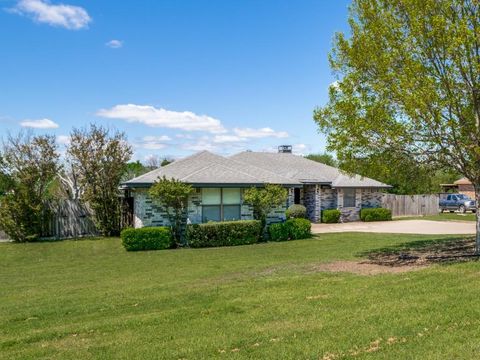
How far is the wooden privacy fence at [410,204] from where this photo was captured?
119 feet

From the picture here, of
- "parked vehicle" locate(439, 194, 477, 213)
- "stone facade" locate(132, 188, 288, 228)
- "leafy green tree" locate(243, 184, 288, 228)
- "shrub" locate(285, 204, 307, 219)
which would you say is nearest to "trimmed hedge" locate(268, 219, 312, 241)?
"leafy green tree" locate(243, 184, 288, 228)

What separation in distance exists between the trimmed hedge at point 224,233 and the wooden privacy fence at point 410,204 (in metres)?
18.7

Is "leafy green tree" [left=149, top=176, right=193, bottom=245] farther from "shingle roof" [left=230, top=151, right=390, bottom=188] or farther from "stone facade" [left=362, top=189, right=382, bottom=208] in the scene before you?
"stone facade" [left=362, top=189, right=382, bottom=208]

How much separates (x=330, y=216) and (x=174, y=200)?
14.2 meters

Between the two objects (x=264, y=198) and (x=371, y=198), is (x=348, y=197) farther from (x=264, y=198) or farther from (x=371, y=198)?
(x=264, y=198)

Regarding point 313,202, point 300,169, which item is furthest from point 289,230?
point 300,169

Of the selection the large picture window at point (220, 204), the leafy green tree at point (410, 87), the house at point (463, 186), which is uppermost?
the leafy green tree at point (410, 87)

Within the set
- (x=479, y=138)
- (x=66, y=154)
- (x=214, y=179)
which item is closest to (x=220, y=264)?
(x=214, y=179)

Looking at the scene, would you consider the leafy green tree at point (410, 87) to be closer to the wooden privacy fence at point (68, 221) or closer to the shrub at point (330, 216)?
the wooden privacy fence at point (68, 221)

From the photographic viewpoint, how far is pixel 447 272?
997 centimetres

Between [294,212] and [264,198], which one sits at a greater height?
[264,198]

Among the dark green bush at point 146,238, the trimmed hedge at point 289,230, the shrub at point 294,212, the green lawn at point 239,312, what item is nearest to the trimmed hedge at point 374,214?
the shrub at point 294,212

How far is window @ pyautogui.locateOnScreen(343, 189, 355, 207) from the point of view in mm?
31156

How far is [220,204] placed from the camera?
2044 centimetres
